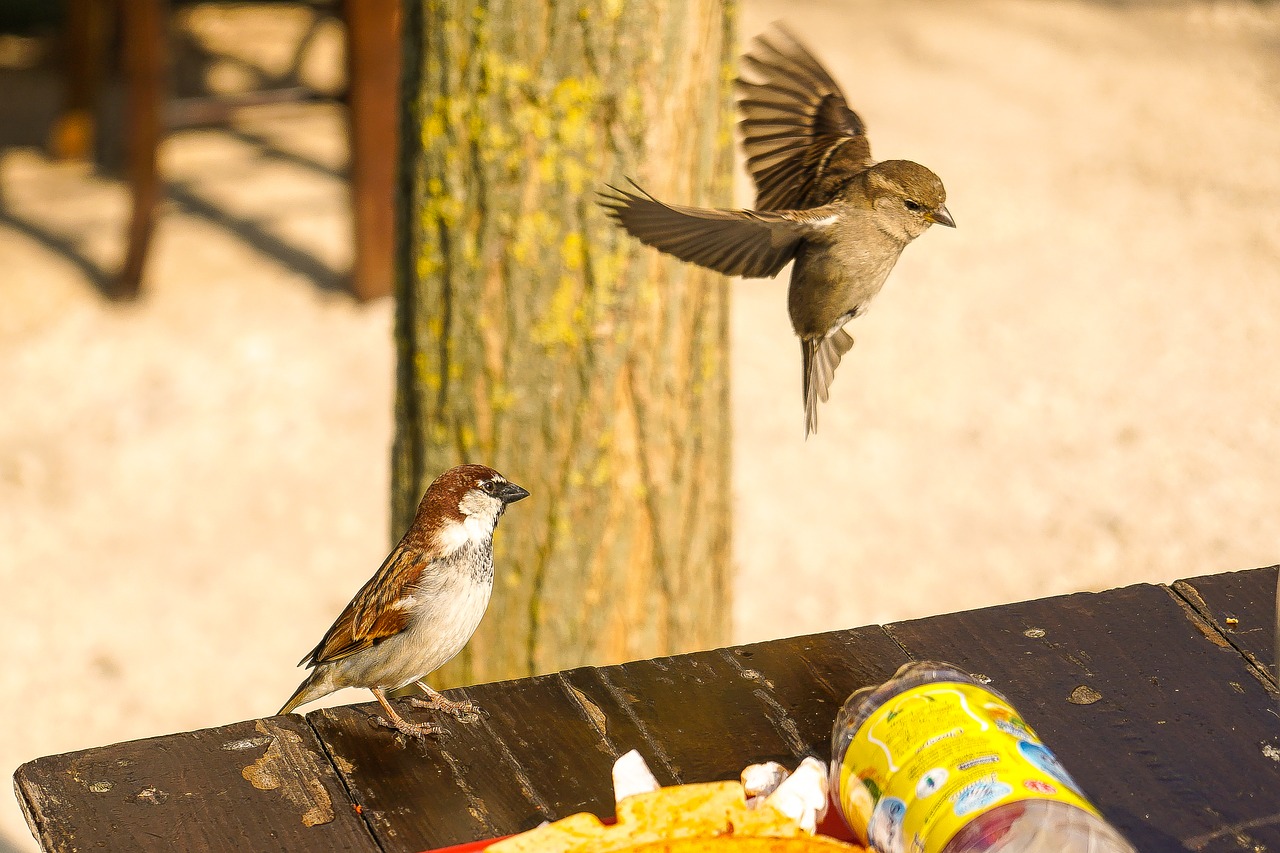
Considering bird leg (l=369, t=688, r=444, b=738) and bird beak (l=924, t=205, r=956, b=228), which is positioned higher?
bird beak (l=924, t=205, r=956, b=228)

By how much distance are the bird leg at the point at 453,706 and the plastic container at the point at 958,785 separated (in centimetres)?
48

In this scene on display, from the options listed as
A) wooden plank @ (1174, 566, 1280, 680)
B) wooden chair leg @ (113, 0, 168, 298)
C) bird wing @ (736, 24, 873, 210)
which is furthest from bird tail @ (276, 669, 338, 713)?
wooden chair leg @ (113, 0, 168, 298)

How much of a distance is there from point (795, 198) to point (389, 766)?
37.7 inches

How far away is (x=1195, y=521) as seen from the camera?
5.25 m

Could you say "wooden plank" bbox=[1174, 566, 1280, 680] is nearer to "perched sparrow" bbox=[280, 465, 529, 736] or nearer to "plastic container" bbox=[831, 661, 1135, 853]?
"plastic container" bbox=[831, 661, 1135, 853]

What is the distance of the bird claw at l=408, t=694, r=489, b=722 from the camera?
6.07ft

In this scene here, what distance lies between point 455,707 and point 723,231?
0.66 meters

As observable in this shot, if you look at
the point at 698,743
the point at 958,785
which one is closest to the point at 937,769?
the point at 958,785

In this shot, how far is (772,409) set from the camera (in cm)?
591

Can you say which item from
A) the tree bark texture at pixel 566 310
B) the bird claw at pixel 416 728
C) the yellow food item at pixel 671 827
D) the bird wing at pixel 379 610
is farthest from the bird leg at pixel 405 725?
the tree bark texture at pixel 566 310

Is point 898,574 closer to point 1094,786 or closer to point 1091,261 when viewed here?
point 1091,261

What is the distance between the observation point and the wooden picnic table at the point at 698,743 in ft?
5.47

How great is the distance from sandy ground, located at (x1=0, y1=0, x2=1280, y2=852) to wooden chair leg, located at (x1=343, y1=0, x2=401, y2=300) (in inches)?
9.9

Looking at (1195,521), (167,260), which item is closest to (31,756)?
(167,260)
